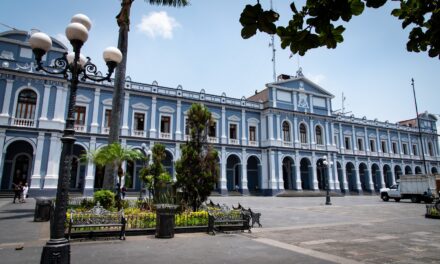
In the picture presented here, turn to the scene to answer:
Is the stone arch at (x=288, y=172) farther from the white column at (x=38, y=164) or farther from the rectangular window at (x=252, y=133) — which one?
the white column at (x=38, y=164)

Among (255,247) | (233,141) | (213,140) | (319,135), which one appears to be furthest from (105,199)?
(319,135)

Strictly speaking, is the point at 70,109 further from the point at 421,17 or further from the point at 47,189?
the point at 47,189

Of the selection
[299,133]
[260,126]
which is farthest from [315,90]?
[260,126]

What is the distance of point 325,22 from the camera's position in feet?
6.55

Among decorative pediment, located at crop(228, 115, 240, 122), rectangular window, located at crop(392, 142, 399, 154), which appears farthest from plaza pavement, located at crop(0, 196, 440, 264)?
rectangular window, located at crop(392, 142, 399, 154)

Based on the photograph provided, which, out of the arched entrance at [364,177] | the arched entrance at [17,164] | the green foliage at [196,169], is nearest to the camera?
the green foliage at [196,169]

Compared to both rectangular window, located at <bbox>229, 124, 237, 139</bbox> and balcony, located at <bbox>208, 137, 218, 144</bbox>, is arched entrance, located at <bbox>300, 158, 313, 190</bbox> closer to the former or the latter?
rectangular window, located at <bbox>229, 124, 237, 139</bbox>

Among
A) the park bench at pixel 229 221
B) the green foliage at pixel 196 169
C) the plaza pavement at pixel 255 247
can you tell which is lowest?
the plaza pavement at pixel 255 247

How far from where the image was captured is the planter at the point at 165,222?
26.2 feet

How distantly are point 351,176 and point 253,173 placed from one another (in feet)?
52.0

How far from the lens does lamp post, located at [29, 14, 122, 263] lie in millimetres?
→ 4262

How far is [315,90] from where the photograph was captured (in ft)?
121

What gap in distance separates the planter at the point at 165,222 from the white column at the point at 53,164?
17.9m

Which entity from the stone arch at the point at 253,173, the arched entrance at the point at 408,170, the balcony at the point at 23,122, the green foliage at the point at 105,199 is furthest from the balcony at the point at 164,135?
the arched entrance at the point at 408,170
